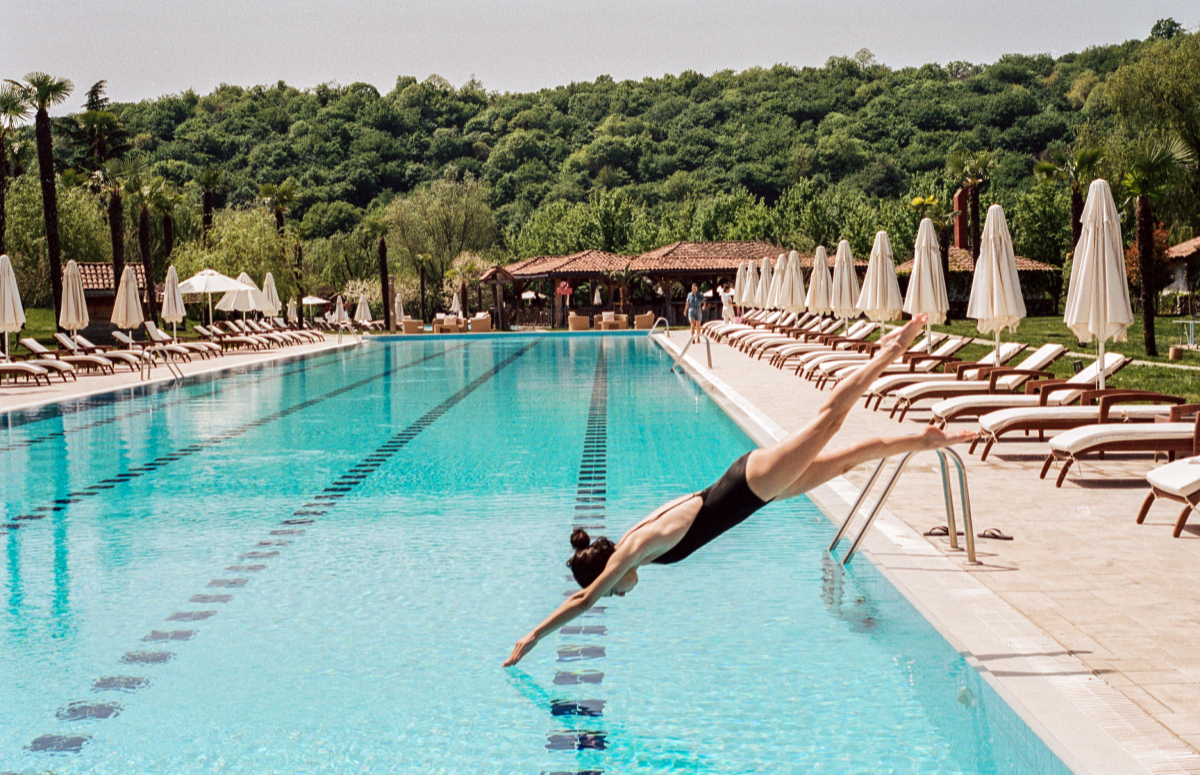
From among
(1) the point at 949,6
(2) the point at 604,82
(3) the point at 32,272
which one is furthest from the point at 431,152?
(1) the point at 949,6

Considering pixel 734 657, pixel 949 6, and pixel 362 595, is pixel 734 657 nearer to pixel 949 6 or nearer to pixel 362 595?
pixel 362 595

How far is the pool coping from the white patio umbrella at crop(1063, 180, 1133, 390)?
A: 3520 millimetres

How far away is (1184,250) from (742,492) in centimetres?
3733

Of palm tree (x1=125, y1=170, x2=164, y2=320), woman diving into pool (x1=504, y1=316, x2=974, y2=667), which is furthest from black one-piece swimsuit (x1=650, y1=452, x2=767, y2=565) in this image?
palm tree (x1=125, y1=170, x2=164, y2=320)

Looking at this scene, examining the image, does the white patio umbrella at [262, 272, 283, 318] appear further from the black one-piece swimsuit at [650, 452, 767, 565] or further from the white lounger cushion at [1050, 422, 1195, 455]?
the black one-piece swimsuit at [650, 452, 767, 565]

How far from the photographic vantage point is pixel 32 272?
4103 cm

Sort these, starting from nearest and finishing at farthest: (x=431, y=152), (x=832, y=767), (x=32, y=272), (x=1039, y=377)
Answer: (x=832, y=767), (x=1039, y=377), (x=32, y=272), (x=431, y=152)

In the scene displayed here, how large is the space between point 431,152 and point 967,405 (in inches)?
2650

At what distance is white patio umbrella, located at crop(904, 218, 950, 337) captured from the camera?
13.7 metres

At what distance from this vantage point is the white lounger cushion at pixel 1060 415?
27.9 ft

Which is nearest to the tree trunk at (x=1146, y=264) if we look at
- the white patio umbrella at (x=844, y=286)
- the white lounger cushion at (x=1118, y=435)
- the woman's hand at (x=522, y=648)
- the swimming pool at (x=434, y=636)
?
the white patio umbrella at (x=844, y=286)

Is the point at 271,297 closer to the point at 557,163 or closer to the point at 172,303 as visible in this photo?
the point at 172,303

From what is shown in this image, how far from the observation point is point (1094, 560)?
17.6 ft

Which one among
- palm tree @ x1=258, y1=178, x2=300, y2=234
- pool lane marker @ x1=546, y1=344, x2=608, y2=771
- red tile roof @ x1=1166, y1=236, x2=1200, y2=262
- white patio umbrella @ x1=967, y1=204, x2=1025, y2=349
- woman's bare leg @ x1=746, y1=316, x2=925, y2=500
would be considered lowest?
pool lane marker @ x1=546, y1=344, x2=608, y2=771
